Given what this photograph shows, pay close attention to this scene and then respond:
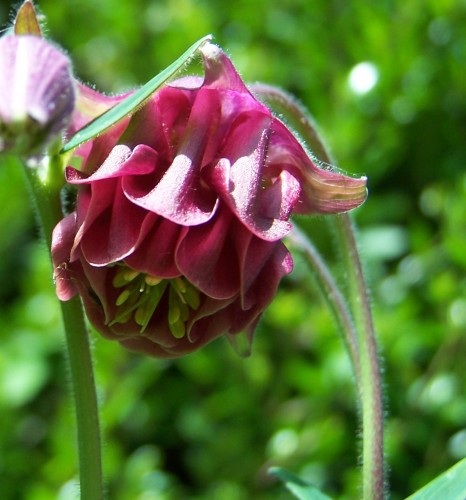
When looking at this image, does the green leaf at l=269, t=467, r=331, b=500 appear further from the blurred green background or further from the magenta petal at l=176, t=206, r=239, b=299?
the blurred green background

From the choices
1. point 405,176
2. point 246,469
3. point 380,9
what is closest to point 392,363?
point 246,469

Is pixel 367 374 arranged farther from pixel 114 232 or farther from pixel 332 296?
pixel 114 232

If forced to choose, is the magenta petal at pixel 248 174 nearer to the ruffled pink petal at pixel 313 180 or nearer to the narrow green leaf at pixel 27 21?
the ruffled pink petal at pixel 313 180

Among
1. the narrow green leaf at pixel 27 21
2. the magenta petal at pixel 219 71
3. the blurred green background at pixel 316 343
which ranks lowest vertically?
the magenta petal at pixel 219 71

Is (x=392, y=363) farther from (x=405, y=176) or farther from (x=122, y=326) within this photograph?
(x=122, y=326)

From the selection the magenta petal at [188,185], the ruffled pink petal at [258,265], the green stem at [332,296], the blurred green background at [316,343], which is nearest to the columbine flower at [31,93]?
the magenta petal at [188,185]

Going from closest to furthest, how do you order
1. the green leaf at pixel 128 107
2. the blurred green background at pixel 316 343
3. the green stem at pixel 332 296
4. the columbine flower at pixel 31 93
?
the columbine flower at pixel 31 93
the green leaf at pixel 128 107
the green stem at pixel 332 296
the blurred green background at pixel 316 343

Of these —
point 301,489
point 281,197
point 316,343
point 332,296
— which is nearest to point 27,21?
point 281,197

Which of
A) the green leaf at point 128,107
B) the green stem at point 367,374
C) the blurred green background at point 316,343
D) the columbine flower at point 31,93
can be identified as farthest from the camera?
the blurred green background at point 316,343
